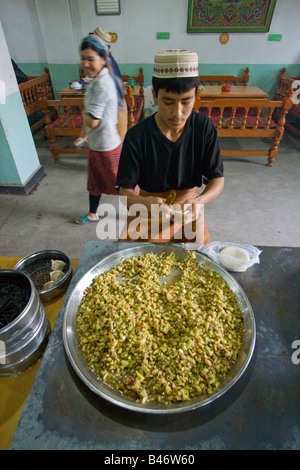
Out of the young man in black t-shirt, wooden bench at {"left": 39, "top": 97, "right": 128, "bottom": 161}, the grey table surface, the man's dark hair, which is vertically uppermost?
the man's dark hair

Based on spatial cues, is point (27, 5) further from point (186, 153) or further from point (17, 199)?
point (186, 153)

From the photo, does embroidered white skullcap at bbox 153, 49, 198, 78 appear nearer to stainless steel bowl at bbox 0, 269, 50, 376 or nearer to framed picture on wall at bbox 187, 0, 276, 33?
stainless steel bowl at bbox 0, 269, 50, 376

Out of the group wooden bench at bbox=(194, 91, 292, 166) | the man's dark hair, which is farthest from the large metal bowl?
wooden bench at bbox=(194, 91, 292, 166)

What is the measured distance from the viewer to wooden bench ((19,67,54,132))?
15.4 feet

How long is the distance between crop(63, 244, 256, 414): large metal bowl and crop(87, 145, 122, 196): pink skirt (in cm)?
161

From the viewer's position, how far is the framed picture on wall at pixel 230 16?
5043mm

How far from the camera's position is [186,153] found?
1.71 meters

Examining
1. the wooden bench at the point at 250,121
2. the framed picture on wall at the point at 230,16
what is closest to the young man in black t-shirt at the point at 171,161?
the wooden bench at the point at 250,121

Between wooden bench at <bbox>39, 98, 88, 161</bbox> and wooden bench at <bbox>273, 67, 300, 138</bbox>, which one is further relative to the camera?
wooden bench at <bbox>273, 67, 300, 138</bbox>

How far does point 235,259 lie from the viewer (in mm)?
1265

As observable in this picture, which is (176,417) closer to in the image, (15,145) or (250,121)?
(15,145)

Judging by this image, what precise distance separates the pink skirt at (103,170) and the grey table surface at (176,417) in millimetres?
2061

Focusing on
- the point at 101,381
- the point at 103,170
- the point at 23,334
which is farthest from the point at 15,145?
the point at 101,381

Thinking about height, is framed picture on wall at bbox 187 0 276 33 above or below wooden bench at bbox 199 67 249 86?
above
